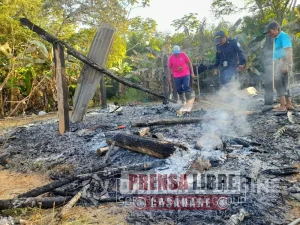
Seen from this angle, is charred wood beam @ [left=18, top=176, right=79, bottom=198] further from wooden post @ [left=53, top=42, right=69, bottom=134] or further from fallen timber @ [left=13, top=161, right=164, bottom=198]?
wooden post @ [left=53, top=42, right=69, bottom=134]

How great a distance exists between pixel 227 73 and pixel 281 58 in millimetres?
1864

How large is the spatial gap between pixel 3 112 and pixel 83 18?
18.2 ft

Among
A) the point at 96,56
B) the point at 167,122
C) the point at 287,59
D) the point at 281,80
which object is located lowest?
the point at 167,122

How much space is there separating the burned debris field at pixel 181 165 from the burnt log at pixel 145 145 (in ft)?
0.05

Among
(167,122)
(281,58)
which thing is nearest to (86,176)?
(167,122)

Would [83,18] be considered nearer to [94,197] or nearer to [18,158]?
[18,158]

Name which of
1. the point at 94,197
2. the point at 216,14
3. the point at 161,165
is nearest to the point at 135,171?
the point at 161,165

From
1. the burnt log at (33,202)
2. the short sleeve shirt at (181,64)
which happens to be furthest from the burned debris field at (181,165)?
the short sleeve shirt at (181,64)

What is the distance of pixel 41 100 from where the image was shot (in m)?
11.4

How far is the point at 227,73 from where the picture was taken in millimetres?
7641

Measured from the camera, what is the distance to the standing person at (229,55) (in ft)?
24.2

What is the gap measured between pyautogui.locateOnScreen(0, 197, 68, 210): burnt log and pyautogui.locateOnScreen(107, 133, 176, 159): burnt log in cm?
139

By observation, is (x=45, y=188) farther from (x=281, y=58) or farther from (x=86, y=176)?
(x=281, y=58)

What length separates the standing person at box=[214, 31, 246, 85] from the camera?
739 centimetres
